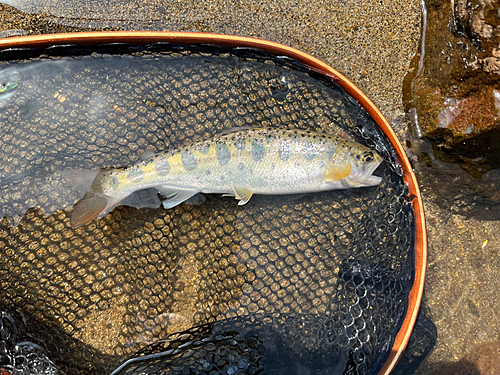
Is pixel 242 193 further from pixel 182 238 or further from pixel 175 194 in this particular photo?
pixel 182 238

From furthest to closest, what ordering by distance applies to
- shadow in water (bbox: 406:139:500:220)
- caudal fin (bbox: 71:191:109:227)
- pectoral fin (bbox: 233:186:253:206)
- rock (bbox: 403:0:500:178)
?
1. shadow in water (bbox: 406:139:500:220)
2. rock (bbox: 403:0:500:178)
3. pectoral fin (bbox: 233:186:253:206)
4. caudal fin (bbox: 71:191:109:227)

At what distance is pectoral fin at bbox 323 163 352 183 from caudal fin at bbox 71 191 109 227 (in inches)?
71.7

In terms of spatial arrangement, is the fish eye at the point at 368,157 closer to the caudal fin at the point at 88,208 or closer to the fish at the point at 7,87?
the caudal fin at the point at 88,208

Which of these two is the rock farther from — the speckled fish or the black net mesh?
the speckled fish

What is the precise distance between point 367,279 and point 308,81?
1.79m

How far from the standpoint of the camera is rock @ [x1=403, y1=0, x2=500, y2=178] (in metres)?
2.84

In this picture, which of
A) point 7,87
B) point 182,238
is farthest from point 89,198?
point 7,87

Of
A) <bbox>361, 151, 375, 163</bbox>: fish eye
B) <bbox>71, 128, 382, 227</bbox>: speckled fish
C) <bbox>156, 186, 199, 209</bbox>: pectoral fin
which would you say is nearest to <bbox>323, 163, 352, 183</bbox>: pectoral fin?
<bbox>71, 128, 382, 227</bbox>: speckled fish

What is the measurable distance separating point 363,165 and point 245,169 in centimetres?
98

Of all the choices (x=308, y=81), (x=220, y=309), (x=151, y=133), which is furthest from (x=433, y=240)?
(x=151, y=133)

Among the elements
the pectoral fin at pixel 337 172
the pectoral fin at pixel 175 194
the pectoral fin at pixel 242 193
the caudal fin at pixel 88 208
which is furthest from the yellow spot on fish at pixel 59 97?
the pectoral fin at pixel 337 172

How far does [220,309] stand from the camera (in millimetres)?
2760

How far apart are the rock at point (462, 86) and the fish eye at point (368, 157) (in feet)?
2.70

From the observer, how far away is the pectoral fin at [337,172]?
2.69 metres
